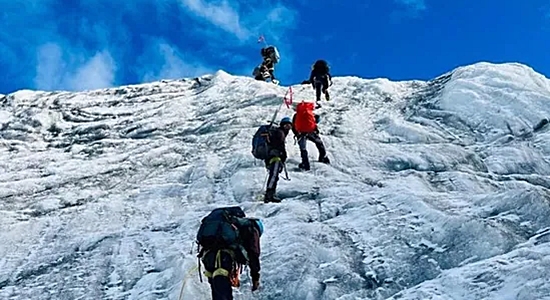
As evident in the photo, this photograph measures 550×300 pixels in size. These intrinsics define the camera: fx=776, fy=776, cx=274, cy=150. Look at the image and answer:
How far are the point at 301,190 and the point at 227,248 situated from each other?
465cm

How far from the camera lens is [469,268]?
907 cm

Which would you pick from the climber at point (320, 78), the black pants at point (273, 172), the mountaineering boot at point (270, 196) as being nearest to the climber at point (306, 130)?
the black pants at point (273, 172)

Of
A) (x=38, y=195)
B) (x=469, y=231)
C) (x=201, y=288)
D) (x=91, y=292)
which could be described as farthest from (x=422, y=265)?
(x=38, y=195)

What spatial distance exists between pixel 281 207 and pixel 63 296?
12.3 feet

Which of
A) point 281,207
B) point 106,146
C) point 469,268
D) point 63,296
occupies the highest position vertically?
point 106,146

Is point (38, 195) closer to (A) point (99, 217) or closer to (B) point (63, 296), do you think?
(A) point (99, 217)

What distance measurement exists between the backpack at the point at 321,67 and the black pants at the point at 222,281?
11819 millimetres

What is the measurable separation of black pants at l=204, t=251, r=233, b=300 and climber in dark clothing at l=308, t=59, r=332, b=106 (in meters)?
11.6

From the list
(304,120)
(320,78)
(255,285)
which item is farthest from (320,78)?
(255,285)

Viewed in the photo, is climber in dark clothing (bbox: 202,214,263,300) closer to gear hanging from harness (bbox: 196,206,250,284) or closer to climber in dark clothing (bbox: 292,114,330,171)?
gear hanging from harness (bbox: 196,206,250,284)

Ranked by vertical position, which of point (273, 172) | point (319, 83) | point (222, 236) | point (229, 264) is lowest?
point (229, 264)

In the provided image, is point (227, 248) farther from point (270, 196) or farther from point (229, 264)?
point (270, 196)

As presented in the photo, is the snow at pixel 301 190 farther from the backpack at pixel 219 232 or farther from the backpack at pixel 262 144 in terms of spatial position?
the backpack at pixel 219 232

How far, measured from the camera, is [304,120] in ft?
49.9
